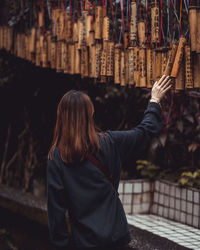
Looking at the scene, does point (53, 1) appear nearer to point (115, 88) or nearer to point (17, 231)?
point (115, 88)

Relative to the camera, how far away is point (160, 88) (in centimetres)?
304

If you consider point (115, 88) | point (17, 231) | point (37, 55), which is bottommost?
point (17, 231)

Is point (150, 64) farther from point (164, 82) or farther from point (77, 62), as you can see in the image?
point (77, 62)

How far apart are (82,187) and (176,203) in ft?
9.60

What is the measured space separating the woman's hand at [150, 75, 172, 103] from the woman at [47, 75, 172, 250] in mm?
430

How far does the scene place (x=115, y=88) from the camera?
632 centimetres

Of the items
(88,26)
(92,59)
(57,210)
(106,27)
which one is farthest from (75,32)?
(57,210)

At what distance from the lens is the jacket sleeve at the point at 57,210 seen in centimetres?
270

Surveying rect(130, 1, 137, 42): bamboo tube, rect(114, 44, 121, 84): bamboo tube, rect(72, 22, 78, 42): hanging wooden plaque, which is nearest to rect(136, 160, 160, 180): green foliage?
rect(72, 22, 78, 42): hanging wooden plaque

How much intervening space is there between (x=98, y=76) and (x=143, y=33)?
717 mm

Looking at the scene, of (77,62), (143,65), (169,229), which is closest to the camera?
(143,65)

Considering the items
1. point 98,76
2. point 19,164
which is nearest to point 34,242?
point 19,164

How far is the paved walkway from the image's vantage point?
14.9 feet

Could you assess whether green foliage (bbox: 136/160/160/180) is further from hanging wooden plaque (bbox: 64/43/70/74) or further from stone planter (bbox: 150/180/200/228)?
hanging wooden plaque (bbox: 64/43/70/74)
